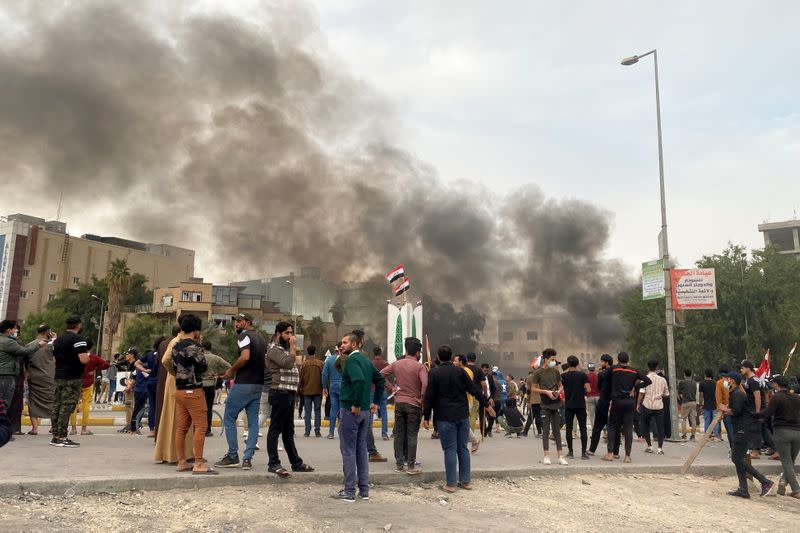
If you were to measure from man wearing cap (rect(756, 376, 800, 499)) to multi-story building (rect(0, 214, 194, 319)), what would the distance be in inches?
3584

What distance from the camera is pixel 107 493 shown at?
5.93 metres

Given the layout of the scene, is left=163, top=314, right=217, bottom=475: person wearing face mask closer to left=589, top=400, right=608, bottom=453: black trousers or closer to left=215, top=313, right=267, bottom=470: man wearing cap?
left=215, top=313, right=267, bottom=470: man wearing cap

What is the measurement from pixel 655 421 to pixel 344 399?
8179 millimetres

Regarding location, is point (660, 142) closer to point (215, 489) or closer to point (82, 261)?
point (215, 489)

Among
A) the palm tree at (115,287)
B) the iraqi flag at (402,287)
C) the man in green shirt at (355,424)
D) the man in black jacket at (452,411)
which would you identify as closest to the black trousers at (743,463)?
the man in black jacket at (452,411)

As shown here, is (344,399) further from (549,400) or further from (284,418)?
(549,400)

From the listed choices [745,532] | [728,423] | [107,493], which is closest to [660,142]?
[728,423]

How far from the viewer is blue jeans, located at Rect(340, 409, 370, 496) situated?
640cm

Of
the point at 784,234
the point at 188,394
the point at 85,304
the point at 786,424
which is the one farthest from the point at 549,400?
the point at 784,234

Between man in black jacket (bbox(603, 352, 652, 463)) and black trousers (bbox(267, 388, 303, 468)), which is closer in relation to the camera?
black trousers (bbox(267, 388, 303, 468))

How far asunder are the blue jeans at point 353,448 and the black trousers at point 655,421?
7.61 metres

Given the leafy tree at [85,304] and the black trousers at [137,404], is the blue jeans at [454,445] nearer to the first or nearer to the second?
the black trousers at [137,404]

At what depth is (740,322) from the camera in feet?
133

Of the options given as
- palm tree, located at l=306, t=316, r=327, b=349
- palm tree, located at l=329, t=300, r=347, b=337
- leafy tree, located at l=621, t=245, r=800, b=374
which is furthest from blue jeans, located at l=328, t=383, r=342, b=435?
palm tree, located at l=329, t=300, r=347, b=337
